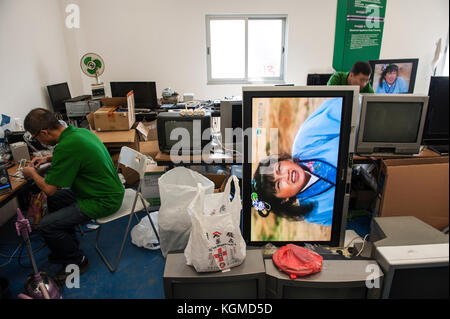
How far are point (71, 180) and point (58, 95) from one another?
2.54m

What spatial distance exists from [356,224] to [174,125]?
1.80 meters

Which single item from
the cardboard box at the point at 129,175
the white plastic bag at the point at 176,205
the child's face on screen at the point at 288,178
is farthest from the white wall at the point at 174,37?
the child's face on screen at the point at 288,178

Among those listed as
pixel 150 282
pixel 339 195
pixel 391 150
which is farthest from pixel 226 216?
pixel 391 150

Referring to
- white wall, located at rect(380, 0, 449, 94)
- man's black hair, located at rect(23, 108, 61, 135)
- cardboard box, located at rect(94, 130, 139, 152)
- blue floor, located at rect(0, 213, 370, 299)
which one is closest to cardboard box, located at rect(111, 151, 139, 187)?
cardboard box, located at rect(94, 130, 139, 152)

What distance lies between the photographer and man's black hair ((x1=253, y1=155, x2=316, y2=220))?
5.79 ft

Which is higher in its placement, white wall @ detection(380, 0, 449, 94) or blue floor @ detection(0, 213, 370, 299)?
white wall @ detection(380, 0, 449, 94)

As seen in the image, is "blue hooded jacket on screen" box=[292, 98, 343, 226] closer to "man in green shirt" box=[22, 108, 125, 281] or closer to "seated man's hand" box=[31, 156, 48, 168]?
"man in green shirt" box=[22, 108, 125, 281]

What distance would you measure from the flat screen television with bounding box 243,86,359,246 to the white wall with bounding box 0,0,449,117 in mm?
3692

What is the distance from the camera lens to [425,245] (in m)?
0.67

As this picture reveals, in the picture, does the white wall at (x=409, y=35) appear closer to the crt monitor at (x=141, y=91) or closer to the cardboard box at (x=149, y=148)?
the crt monitor at (x=141, y=91)

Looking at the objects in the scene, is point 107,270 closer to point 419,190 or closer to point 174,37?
point 419,190

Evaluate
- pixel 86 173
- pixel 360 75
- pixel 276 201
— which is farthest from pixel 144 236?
pixel 360 75

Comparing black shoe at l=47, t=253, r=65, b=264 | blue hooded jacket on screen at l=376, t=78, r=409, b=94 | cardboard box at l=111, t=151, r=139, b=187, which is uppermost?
blue hooded jacket on screen at l=376, t=78, r=409, b=94

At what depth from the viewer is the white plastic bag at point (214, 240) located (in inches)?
59.2
